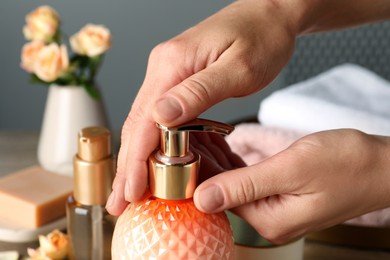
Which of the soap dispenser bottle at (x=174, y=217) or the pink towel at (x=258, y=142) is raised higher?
the soap dispenser bottle at (x=174, y=217)

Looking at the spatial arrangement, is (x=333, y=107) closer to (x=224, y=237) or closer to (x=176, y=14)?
(x=224, y=237)

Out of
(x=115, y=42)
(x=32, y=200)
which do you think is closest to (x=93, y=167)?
(x=32, y=200)

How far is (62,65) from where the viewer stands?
827 millimetres

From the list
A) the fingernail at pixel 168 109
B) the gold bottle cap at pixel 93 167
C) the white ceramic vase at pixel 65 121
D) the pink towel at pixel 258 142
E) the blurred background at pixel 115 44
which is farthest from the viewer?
the blurred background at pixel 115 44

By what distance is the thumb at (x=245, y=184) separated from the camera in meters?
0.46

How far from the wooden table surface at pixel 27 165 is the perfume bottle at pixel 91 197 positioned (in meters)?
0.07

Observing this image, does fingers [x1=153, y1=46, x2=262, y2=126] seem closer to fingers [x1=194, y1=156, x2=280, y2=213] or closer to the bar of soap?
fingers [x1=194, y1=156, x2=280, y2=213]

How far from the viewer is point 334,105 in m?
0.80

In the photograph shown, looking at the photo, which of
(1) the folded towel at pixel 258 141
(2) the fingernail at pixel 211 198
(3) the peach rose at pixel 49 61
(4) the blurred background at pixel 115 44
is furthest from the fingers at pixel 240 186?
(4) the blurred background at pixel 115 44

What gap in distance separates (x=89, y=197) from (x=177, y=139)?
0.64ft

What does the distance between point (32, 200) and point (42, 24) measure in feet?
0.89

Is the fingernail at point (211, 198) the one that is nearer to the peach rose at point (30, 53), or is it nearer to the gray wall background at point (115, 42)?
the peach rose at point (30, 53)

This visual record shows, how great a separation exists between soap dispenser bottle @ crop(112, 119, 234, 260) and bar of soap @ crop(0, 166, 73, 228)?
0.83 feet

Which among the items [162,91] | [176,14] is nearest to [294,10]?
[162,91]
